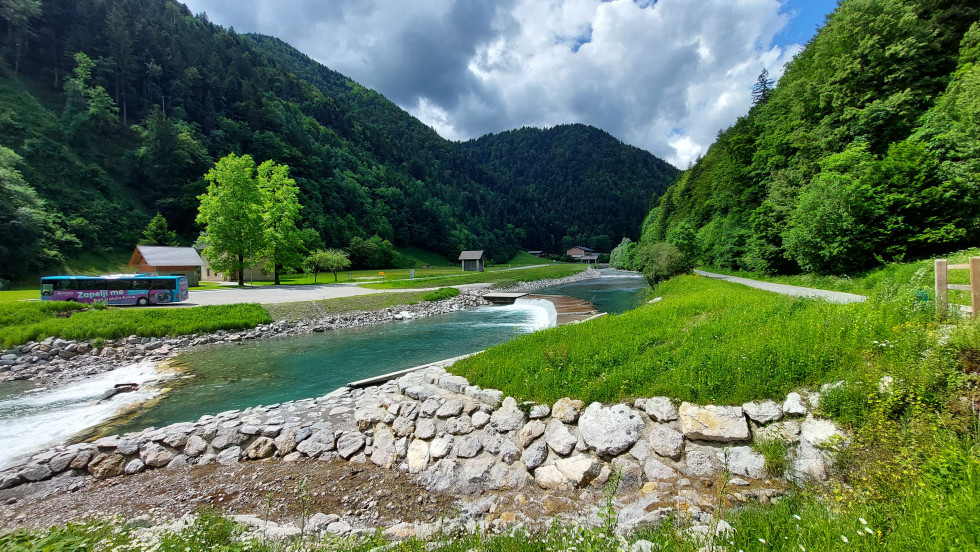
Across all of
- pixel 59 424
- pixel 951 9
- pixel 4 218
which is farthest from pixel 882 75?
pixel 4 218

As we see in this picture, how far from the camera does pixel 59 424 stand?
9.88 m

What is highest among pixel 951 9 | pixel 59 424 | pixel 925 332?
pixel 951 9

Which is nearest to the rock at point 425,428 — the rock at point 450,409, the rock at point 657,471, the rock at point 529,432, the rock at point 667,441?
the rock at point 450,409

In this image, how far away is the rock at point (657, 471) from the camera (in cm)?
559

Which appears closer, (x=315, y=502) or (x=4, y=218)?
(x=315, y=502)

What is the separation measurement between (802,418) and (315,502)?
8.07m

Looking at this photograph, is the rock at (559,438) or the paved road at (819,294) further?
the paved road at (819,294)

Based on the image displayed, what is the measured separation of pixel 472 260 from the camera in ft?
264

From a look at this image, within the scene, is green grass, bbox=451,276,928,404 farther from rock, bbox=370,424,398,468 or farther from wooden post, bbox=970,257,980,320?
rock, bbox=370,424,398,468

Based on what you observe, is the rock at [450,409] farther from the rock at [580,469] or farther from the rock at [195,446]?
the rock at [195,446]

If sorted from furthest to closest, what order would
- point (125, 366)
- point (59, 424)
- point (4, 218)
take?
point (4, 218)
point (125, 366)
point (59, 424)

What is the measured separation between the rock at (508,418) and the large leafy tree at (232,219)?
43.0 m

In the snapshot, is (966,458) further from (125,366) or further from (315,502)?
(125,366)

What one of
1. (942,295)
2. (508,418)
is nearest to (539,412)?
(508,418)
